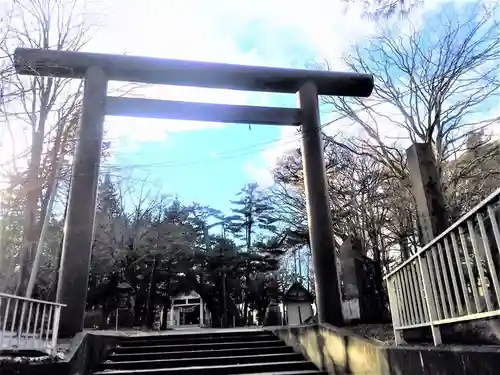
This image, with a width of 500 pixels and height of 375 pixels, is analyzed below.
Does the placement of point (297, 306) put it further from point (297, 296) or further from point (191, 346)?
point (191, 346)

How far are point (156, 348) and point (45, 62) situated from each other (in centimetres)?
514

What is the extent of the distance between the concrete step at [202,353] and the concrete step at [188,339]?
0.48 m

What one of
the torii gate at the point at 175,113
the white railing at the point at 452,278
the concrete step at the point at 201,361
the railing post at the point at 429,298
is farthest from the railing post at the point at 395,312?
the concrete step at the point at 201,361

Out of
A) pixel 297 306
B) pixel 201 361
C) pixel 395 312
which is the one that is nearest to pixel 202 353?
pixel 201 361

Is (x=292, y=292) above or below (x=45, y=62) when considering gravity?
below

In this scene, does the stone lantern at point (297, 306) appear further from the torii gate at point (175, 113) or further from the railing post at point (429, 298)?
the railing post at point (429, 298)

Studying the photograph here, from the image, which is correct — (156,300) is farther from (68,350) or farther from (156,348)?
(68,350)

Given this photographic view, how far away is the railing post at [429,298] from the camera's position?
2846 millimetres

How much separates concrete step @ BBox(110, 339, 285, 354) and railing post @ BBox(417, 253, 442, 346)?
13.9 ft

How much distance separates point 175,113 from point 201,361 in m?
4.41

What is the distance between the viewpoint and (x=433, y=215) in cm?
405

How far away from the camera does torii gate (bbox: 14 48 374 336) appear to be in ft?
19.1

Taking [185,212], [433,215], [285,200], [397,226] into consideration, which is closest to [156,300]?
[185,212]

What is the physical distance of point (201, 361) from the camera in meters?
5.70
